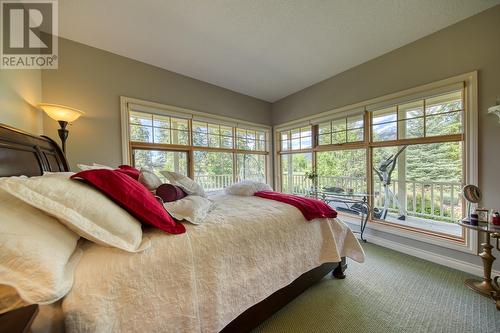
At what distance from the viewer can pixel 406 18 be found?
75.7 inches

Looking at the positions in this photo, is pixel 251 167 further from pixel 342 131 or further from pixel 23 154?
pixel 23 154

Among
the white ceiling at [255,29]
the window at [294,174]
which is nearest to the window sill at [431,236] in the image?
the window at [294,174]

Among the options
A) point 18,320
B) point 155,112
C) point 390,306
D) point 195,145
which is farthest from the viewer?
point 195,145

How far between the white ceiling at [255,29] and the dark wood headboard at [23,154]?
1.37 metres

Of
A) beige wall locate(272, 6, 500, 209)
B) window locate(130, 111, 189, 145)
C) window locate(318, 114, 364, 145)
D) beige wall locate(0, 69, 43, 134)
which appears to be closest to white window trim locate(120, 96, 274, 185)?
window locate(130, 111, 189, 145)

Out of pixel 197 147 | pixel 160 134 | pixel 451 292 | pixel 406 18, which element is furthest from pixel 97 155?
pixel 451 292

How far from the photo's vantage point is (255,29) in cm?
207

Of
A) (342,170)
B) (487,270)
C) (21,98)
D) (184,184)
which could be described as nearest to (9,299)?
(184,184)

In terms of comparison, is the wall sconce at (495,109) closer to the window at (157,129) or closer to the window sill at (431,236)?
the window sill at (431,236)

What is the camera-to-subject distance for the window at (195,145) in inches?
108

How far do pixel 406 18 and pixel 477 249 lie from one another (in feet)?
8.29

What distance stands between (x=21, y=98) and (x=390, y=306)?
3735 millimetres

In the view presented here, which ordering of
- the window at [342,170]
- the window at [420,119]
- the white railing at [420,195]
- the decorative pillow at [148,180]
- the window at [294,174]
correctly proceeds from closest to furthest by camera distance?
1. the decorative pillow at [148,180]
2. the window at [420,119]
3. the white railing at [420,195]
4. the window at [342,170]
5. the window at [294,174]

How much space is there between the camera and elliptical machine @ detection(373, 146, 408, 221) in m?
3.14
